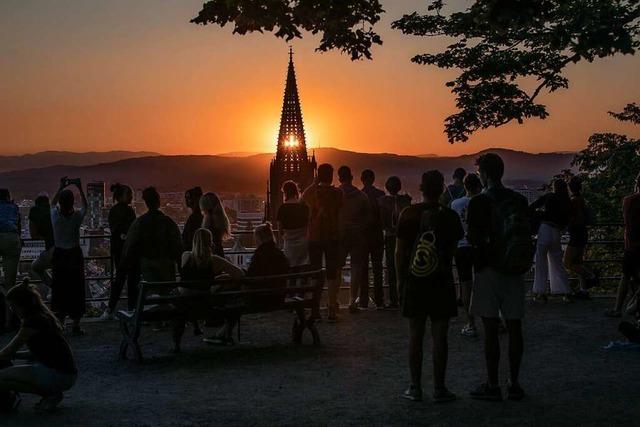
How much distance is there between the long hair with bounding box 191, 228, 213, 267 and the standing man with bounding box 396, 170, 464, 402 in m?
3.43

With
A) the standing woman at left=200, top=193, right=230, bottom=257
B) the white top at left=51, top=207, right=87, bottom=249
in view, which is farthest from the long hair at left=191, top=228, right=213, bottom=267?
the white top at left=51, top=207, right=87, bottom=249

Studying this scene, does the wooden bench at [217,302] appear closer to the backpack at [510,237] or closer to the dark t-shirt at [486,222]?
the dark t-shirt at [486,222]

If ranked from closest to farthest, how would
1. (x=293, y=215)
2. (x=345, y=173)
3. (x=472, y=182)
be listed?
1. (x=472, y=182)
2. (x=293, y=215)
3. (x=345, y=173)

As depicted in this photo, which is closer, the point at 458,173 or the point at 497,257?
the point at 497,257

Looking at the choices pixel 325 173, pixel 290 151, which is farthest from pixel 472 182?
pixel 290 151

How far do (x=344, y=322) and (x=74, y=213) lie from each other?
3608 mm

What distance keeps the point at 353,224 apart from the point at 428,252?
5.84m

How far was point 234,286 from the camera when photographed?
36.2ft

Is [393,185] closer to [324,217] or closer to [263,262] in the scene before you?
[324,217]

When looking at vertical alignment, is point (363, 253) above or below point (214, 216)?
below

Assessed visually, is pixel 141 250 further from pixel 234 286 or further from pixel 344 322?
pixel 344 322

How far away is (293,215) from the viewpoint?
42.2 ft

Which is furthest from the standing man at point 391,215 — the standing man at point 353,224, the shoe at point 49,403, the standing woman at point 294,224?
the shoe at point 49,403

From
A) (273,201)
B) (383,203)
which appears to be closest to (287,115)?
(273,201)
